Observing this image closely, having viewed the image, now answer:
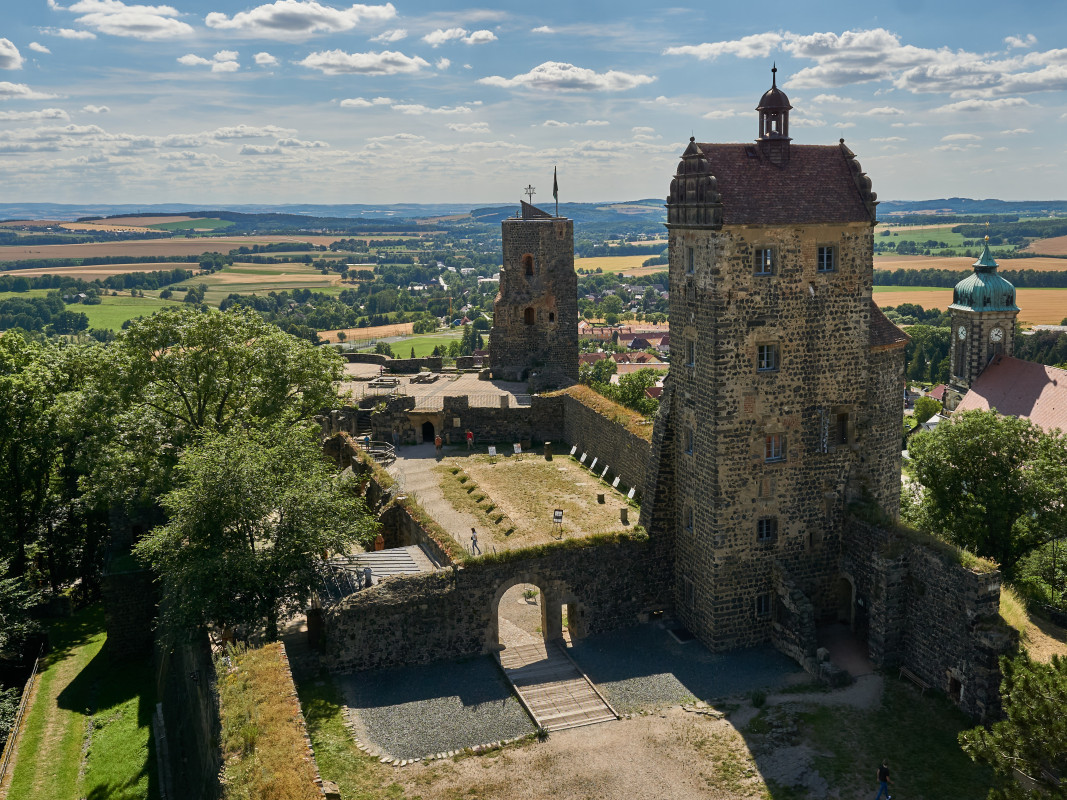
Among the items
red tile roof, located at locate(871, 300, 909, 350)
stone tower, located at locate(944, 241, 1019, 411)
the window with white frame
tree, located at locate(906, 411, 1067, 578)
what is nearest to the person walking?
the window with white frame

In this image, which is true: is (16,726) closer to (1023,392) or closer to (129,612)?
(129,612)

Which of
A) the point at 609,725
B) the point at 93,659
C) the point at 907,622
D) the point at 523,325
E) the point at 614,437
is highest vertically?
the point at 523,325

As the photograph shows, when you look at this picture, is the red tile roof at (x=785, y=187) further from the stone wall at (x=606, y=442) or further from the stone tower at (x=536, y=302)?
the stone tower at (x=536, y=302)

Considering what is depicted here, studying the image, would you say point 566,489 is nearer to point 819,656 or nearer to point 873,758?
point 819,656

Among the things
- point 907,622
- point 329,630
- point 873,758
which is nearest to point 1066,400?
point 907,622

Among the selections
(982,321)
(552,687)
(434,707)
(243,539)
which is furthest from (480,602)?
(982,321)

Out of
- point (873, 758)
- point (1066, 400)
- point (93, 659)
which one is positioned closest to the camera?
point (873, 758)
